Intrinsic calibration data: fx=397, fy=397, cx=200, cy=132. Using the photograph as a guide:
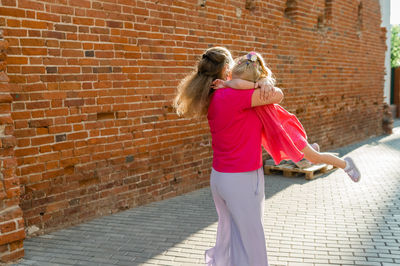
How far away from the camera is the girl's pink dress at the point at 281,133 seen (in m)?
2.83

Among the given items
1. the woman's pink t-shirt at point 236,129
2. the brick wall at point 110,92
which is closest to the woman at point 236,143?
the woman's pink t-shirt at point 236,129

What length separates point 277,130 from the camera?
2857 millimetres

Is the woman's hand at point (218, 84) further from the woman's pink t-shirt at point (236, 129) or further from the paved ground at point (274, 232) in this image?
the paved ground at point (274, 232)

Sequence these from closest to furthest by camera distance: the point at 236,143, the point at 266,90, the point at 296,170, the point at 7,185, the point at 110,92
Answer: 1. the point at 266,90
2. the point at 236,143
3. the point at 7,185
4. the point at 110,92
5. the point at 296,170

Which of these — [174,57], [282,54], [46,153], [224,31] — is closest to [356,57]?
[282,54]

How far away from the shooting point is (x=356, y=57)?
38.6ft

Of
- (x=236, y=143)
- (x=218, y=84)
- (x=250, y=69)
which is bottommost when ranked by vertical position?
(x=236, y=143)

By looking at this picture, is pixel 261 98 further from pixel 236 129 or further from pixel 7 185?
pixel 7 185

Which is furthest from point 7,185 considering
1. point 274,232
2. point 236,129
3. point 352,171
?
point 352,171

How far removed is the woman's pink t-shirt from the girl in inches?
2.6

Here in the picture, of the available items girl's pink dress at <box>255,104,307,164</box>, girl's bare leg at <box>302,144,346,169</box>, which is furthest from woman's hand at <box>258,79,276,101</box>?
girl's bare leg at <box>302,144,346,169</box>

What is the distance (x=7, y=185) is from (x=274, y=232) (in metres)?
2.92

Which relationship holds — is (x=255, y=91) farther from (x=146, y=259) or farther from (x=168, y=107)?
(x=168, y=107)

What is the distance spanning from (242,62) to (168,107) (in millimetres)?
3310
